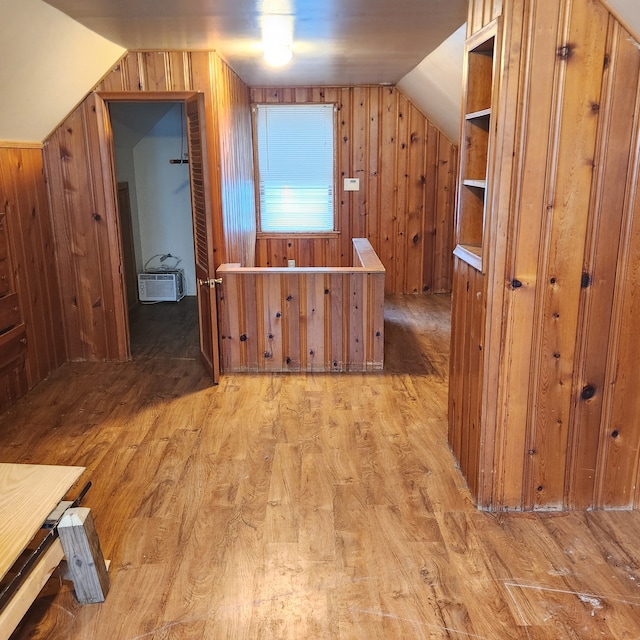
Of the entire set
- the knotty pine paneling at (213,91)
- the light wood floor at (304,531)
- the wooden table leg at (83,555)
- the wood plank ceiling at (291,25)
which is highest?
the wood plank ceiling at (291,25)

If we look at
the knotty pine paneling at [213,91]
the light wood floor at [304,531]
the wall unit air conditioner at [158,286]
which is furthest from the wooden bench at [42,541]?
the wall unit air conditioner at [158,286]

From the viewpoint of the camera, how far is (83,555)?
78.1 inches

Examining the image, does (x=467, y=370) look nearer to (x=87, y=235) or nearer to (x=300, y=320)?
(x=300, y=320)

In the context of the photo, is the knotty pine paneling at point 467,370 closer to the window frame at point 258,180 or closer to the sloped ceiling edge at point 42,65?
the sloped ceiling edge at point 42,65

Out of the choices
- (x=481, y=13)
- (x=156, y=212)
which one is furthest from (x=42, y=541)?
(x=156, y=212)

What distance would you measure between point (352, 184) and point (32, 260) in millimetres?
3535

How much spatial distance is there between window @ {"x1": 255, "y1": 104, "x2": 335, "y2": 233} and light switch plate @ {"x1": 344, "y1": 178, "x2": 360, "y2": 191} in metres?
0.16

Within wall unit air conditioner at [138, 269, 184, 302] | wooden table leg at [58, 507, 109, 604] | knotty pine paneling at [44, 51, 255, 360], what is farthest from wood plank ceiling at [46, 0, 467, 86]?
wall unit air conditioner at [138, 269, 184, 302]

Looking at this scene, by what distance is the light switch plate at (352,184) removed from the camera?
21.2 feet

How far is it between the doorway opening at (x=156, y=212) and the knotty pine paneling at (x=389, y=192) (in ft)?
2.88

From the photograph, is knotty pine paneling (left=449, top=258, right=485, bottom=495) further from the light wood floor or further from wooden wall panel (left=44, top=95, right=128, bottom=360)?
wooden wall panel (left=44, top=95, right=128, bottom=360)

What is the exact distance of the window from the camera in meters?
6.34

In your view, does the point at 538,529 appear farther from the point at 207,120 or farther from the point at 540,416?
the point at 207,120

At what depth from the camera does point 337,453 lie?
3123 millimetres
